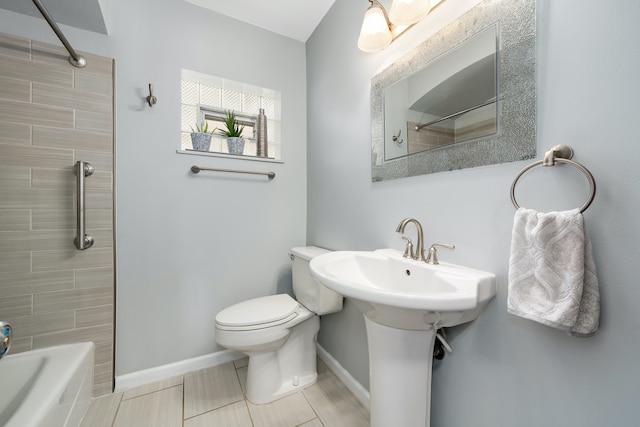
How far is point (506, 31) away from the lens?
0.71 metres

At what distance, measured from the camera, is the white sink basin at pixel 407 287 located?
599 mm

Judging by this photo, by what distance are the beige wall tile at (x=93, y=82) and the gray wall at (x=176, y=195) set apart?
0.19 ft

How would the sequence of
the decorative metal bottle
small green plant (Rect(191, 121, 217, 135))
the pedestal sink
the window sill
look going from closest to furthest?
the pedestal sink
the window sill
small green plant (Rect(191, 121, 217, 135))
the decorative metal bottle

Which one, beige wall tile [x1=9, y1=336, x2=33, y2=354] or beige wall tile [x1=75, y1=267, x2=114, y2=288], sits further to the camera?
beige wall tile [x1=75, y1=267, x2=114, y2=288]

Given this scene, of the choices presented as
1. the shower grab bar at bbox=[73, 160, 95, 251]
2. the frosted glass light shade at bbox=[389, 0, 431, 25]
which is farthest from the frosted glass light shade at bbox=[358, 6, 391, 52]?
the shower grab bar at bbox=[73, 160, 95, 251]

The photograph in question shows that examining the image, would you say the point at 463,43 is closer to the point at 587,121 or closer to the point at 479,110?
the point at 479,110

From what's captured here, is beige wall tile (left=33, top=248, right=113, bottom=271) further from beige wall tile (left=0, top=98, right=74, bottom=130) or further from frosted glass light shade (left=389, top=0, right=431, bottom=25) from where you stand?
frosted glass light shade (left=389, top=0, right=431, bottom=25)

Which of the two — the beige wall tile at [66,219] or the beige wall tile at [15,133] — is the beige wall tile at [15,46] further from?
the beige wall tile at [66,219]

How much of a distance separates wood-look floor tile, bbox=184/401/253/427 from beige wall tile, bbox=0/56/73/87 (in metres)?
1.82

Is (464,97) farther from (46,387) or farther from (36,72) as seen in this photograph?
(36,72)

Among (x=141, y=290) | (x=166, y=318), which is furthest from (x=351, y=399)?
(x=141, y=290)

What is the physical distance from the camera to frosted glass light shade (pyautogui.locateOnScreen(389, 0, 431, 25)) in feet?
2.97

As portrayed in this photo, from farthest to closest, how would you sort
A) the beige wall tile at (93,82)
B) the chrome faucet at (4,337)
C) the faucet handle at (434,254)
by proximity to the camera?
the beige wall tile at (93,82), the faucet handle at (434,254), the chrome faucet at (4,337)

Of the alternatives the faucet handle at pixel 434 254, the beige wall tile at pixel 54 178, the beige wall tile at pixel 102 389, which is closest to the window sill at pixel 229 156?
the beige wall tile at pixel 54 178
